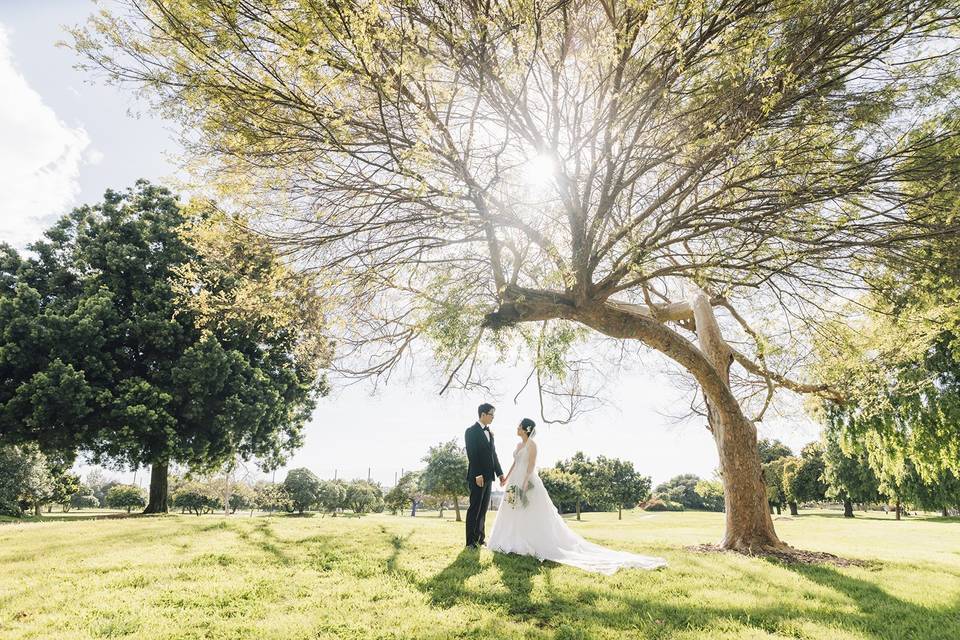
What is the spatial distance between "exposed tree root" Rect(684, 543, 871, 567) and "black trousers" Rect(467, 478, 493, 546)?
393 centimetres

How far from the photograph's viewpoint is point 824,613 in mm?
4828

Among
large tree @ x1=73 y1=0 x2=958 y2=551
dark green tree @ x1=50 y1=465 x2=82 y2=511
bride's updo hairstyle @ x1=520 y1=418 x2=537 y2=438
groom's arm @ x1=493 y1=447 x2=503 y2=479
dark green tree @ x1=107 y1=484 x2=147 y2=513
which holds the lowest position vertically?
dark green tree @ x1=107 y1=484 x2=147 y2=513

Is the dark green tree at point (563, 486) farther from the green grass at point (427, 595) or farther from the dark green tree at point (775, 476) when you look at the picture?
the green grass at point (427, 595)

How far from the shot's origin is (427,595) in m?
5.03

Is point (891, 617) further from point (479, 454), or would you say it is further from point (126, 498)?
point (126, 498)

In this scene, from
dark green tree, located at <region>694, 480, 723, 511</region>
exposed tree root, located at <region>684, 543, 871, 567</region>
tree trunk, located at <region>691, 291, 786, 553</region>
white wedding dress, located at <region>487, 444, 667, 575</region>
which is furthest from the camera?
dark green tree, located at <region>694, 480, 723, 511</region>

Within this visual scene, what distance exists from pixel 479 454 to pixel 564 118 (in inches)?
205

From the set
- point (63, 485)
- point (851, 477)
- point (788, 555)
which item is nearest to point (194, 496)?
point (63, 485)

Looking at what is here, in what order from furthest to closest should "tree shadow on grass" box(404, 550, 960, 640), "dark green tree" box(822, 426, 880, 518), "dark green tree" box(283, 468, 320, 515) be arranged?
1. "dark green tree" box(283, 468, 320, 515)
2. "dark green tree" box(822, 426, 880, 518)
3. "tree shadow on grass" box(404, 550, 960, 640)

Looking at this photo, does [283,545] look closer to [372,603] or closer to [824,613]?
[372,603]

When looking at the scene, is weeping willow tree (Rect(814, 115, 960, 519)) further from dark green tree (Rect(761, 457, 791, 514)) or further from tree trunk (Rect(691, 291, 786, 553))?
dark green tree (Rect(761, 457, 791, 514))

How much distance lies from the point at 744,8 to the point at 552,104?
2.21m

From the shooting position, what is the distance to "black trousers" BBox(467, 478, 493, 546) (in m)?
7.67

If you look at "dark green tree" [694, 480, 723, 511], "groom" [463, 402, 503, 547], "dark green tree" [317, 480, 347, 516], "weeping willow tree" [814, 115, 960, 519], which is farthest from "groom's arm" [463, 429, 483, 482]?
"dark green tree" [694, 480, 723, 511]
